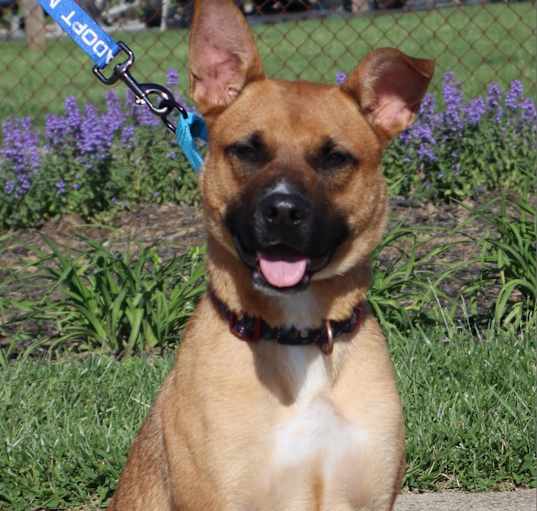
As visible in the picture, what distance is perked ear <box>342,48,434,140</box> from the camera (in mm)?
3678

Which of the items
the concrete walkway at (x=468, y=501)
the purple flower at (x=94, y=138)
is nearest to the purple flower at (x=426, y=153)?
the purple flower at (x=94, y=138)

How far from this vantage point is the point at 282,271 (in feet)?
11.1

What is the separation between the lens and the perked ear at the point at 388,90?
3.68 meters

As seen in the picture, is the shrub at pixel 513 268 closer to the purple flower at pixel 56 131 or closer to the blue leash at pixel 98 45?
the blue leash at pixel 98 45

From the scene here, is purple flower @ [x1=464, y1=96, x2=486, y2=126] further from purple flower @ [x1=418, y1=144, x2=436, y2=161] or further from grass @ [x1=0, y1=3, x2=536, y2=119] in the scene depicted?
grass @ [x1=0, y1=3, x2=536, y2=119]

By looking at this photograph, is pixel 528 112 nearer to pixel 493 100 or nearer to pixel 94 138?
pixel 493 100

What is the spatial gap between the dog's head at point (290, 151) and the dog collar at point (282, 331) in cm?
17

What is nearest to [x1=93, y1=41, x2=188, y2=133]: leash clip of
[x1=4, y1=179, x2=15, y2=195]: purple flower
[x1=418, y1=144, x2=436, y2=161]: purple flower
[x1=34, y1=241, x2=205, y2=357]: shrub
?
[x1=34, y1=241, x2=205, y2=357]: shrub

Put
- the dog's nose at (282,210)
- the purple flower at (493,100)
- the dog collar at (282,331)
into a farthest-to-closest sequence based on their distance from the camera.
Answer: the purple flower at (493,100) → the dog collar at (282,331) → the dog's nose at (282,210)

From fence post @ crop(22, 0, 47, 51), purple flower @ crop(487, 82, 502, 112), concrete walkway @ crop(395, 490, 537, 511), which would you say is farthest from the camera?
fence post @ crop(22, 0, 47, 51)

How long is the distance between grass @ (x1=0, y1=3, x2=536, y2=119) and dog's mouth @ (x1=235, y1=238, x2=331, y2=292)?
7.35 m

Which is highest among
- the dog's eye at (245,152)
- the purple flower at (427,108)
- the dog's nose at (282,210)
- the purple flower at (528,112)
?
the dog's eye at (245,152)

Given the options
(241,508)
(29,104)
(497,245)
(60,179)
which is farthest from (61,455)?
(29,104)

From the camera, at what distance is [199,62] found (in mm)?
3691
